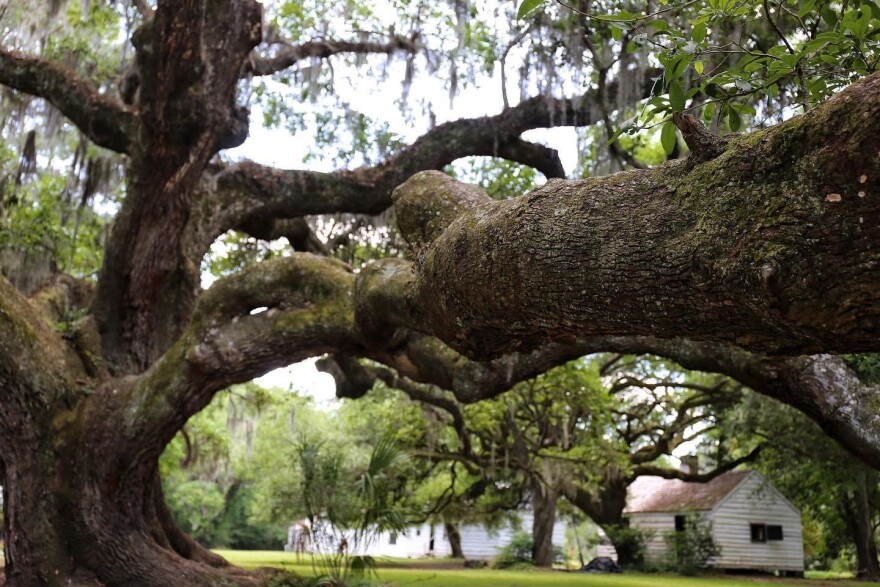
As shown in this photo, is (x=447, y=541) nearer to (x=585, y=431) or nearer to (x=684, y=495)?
(x=684, y=495)

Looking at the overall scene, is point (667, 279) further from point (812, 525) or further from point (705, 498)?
point (812, 525)

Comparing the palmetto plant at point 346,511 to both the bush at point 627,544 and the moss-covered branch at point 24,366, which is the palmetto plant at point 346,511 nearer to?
the moss-covered branch at point 24,366

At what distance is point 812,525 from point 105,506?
2501 cm

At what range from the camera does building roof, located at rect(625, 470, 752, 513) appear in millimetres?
20394

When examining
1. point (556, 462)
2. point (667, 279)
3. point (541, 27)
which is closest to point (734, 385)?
point (556, 462)

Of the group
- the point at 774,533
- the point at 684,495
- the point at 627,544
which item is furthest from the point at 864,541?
the point at 627,544

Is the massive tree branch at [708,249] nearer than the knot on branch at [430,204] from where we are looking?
Yes

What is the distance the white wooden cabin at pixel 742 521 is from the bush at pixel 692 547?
32 cm

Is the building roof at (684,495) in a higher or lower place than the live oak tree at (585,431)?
lower

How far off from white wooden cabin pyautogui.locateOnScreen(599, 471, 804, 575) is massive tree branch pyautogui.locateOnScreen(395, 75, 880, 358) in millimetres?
18183

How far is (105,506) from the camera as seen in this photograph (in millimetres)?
6664

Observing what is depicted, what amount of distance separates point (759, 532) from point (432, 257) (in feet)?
65.6

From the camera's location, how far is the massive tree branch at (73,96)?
7797 mm

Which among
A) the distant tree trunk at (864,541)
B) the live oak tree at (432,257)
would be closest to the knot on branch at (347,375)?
the live oak tree at (432,257)
